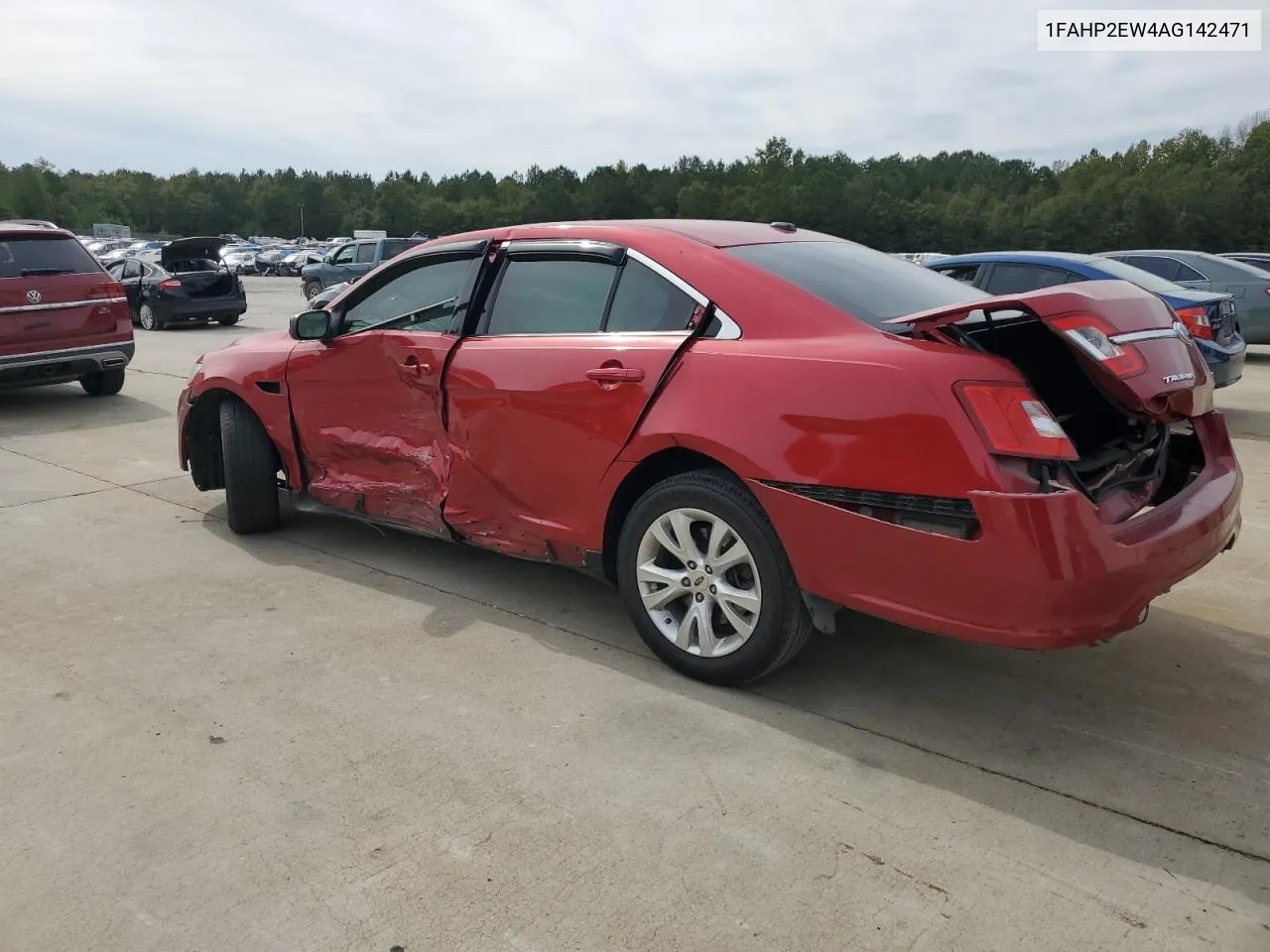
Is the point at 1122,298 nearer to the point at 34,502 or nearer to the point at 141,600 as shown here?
the point at 141,600

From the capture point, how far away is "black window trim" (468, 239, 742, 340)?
136 inches

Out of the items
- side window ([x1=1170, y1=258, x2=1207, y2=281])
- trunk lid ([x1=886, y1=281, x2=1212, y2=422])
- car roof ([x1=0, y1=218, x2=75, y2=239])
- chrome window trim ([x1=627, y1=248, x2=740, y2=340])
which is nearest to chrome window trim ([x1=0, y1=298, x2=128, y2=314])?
car roof ([x1=0, y1=218, x2=75, y2=239])

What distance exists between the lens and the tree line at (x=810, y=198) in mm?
54062

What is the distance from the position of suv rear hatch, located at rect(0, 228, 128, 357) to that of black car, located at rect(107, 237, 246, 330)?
7.19 m

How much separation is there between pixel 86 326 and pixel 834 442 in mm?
8527

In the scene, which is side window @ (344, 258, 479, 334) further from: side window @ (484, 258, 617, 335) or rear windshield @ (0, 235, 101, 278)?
rear windshield @ (0, 235, 101, 278)

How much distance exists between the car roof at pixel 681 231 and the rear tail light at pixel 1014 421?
4.15ft


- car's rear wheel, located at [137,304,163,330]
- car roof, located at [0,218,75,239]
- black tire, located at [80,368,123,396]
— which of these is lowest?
car's rear wheel, located at [137,304,163,330]

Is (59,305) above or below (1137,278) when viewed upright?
below

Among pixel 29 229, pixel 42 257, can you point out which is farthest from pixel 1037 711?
pixel 29 229

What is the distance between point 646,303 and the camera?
12.1ft

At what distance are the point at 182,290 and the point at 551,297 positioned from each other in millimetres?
15198

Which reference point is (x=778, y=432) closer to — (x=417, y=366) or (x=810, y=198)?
(x=417, y=366)

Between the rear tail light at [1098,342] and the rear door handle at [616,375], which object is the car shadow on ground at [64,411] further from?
the rear tail light at [1098,342]
